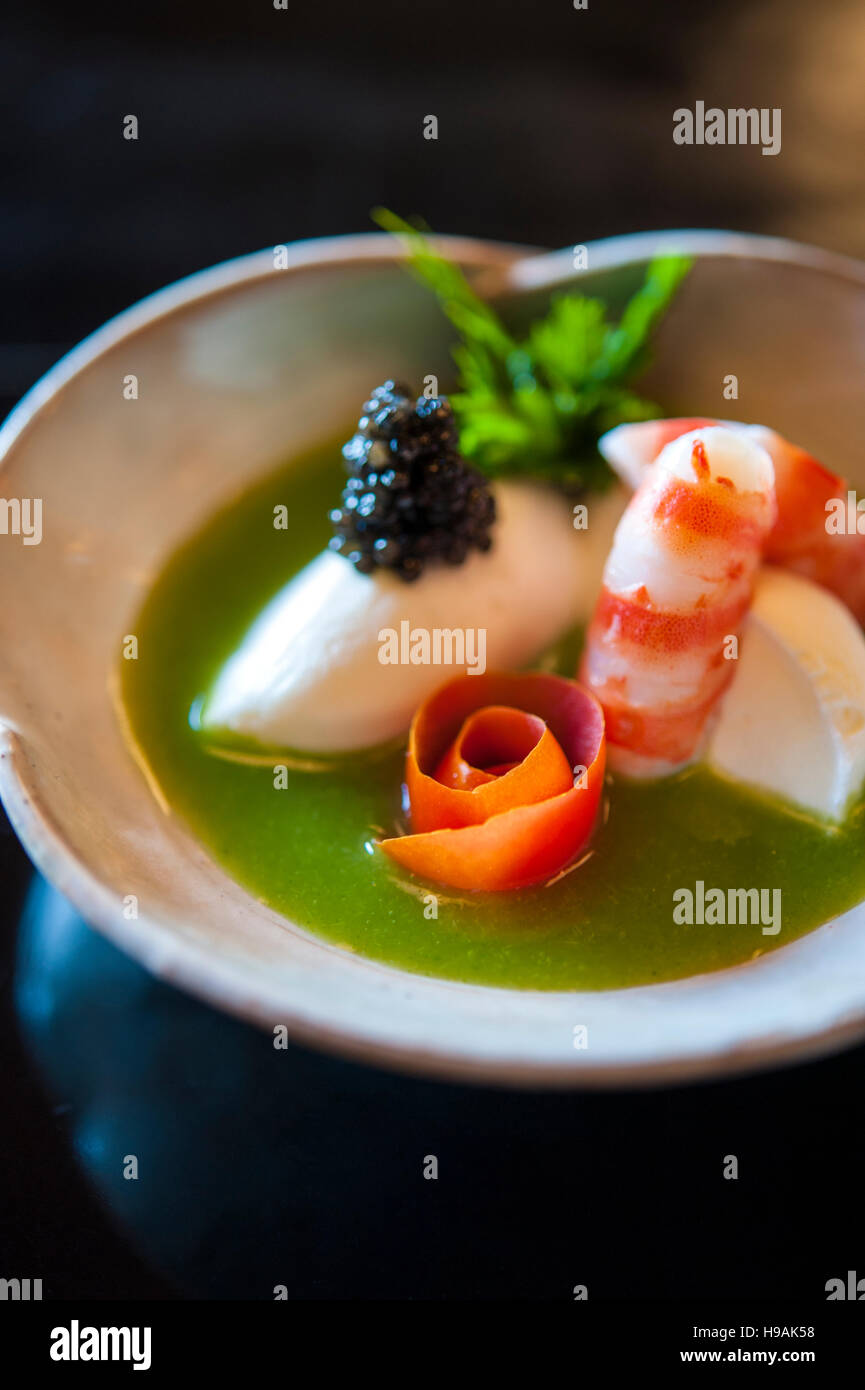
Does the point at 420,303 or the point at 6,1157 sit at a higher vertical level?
the point at 420,303

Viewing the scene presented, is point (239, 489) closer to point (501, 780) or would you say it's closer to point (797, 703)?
point (501, 780)

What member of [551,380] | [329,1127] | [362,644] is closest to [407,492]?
[362,644]

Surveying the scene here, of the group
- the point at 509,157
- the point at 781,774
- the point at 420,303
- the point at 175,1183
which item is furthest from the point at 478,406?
the point at 175,1183

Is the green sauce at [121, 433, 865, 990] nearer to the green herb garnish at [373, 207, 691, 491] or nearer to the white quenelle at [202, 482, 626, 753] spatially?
the white quenelle at [202, 482, 626, 753]

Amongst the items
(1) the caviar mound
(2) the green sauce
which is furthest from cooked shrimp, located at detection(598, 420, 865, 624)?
(2) the green sauce

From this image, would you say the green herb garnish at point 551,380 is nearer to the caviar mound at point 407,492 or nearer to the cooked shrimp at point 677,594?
the caviar mound at point 407,492
